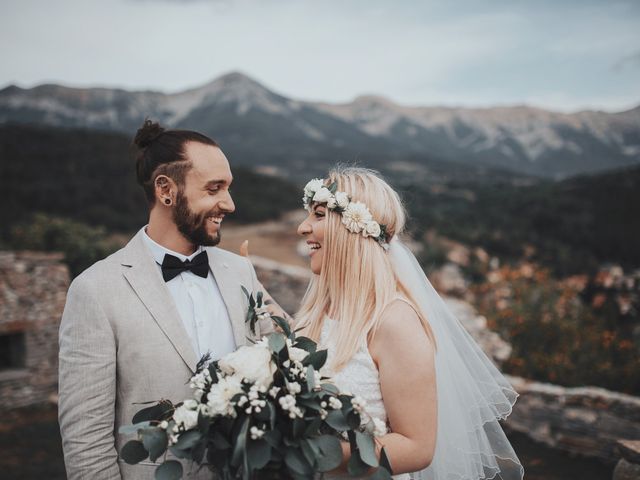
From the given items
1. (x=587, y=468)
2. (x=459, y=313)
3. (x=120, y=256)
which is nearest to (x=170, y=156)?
(x=120, y=256)

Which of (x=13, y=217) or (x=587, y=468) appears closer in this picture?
(x=587, y=468)

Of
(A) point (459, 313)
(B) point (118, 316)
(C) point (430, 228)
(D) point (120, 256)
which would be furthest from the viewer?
(C) point (430, 228)

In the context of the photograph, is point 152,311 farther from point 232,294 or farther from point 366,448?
point 366,448

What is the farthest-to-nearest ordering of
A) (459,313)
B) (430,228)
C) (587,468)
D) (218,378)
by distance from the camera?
(430,228) → (459,313) → (587,468) → (218,378)

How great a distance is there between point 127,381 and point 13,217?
69.0 feet

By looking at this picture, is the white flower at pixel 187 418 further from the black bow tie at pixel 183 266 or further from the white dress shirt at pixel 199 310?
the black bow tie at pixel 183 266

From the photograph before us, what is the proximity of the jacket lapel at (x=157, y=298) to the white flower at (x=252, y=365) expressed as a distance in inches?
18.2

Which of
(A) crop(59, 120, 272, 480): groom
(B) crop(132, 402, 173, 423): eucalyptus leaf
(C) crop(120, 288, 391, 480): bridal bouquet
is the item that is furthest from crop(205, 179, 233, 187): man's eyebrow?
(B) crop(132, 402, 173, 423): eucalyptus leaf

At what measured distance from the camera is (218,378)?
5.28 feet

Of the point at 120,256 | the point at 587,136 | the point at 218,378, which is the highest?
the point at 587,136

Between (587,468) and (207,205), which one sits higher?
(207,205)

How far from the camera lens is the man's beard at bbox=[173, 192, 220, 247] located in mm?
2182

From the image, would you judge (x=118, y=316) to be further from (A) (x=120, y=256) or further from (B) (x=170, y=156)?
(B) (x=170, y=156)

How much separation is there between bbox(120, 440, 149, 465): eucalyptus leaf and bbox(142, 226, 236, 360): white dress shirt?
1.75ft
